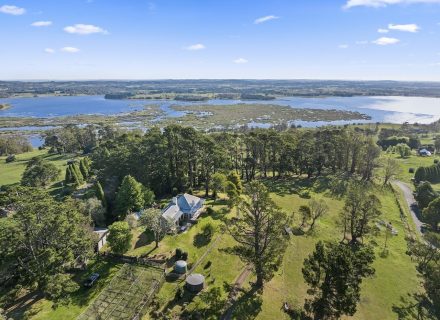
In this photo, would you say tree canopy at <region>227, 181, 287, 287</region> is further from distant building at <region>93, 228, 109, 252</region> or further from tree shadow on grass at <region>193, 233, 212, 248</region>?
distant building at <region>93, 228, 109, 252</region>

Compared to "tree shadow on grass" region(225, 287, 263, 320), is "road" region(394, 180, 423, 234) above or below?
below

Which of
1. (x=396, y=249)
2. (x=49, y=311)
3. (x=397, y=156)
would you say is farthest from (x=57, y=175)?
(x=397, y=156)

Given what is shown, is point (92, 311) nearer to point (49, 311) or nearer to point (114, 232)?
point (49, 311)

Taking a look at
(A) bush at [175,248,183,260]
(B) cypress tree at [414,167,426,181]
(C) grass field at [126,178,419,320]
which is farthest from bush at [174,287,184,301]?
(B) cypress tree at [414,167,426,181]

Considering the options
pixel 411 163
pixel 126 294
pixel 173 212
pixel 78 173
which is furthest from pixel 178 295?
pixel 411 163

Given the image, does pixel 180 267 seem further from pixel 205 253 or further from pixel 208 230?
pixel 208 230

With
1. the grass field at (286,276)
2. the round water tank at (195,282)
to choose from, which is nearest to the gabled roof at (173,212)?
the grass field at (286,276)

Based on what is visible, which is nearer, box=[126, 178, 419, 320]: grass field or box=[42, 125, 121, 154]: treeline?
box=[126, 178, 419, 320]: grass field
